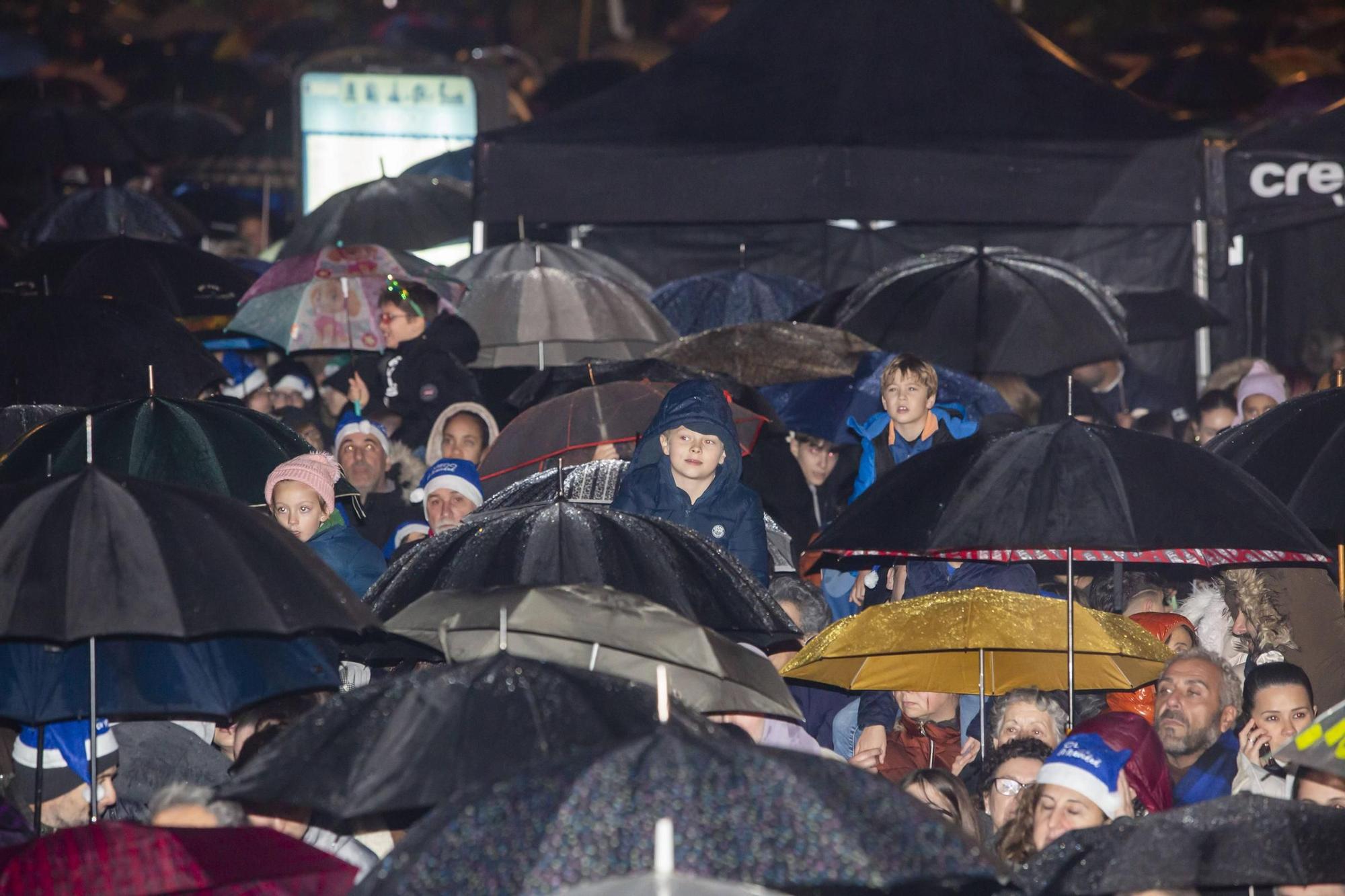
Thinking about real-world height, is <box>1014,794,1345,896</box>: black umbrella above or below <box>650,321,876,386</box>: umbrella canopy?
below

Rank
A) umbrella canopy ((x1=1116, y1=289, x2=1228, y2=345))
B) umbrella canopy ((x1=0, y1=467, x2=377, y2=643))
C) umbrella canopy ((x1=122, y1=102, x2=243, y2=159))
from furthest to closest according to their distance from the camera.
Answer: umbrella canopy ((x1=122, y1=102, x2=243, y2=159)) → umbrella canopy ((x1=1116, y1=289, x2=1228, y2=345)) → umbrella canopy ((x1=0, y1=467, x2=377, y2=643))

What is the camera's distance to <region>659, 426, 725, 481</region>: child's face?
27.5 feet

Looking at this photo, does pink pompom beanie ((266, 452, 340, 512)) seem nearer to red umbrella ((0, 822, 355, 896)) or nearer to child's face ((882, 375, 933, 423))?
child's face ((882, 375, 933, 423))

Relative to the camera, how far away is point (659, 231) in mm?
16234

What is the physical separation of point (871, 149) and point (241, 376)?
4.26m

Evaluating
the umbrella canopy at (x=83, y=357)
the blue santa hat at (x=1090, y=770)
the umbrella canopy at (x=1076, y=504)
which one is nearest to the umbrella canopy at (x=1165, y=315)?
the umbrella canopy at (x=83, y=357)

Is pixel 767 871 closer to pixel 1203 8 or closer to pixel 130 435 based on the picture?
pixel 130 435

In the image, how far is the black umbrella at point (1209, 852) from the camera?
4.93 metres

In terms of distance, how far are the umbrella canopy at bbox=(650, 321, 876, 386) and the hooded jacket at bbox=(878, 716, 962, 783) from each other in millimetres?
2846

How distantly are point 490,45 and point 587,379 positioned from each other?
92.3 ft

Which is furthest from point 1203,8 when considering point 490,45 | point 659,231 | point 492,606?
point 492,606

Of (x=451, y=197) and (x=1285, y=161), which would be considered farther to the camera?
(x=451, y=197)

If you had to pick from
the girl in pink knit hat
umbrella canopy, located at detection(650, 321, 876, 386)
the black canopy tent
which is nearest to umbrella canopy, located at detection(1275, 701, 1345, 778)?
the girl in pink knit hat

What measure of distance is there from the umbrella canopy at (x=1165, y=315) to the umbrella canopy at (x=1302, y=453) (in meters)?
5.29
